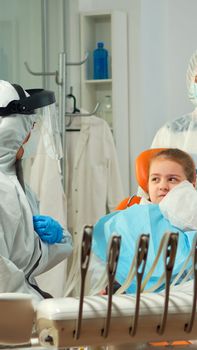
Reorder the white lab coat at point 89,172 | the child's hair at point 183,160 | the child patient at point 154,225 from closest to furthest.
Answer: the child patient at point 154,225
the child's hair at point 183,160
the white lab coat at point 89,172

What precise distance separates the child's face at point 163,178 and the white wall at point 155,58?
2.37 m

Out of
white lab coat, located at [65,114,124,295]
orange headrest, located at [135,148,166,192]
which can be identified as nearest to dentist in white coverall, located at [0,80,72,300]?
orange headrest, located at [135,148,166,192]

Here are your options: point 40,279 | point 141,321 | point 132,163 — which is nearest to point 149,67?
point 132,163

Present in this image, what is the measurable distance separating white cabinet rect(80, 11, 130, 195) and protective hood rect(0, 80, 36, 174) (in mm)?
2646

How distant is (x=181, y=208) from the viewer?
2.65 m

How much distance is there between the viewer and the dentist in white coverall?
2.73 meters

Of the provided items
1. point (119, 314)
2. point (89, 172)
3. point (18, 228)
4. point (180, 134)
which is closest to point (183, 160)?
point (18, 228)

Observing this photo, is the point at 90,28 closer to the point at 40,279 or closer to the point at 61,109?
the point at 61,109

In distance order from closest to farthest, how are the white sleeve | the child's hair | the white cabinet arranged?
the white sleeve, the child's hair, the white cabinet

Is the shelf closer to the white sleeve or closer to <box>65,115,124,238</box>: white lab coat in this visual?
<box>65,115,124,238</box>: white lab coat

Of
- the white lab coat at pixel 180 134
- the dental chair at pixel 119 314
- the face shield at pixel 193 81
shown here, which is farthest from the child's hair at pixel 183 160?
the dental chair at pixel 119 314

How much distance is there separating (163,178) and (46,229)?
23.9 inches

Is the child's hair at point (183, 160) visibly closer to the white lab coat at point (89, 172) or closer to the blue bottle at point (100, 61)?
the white lab coat at point (89, 172)

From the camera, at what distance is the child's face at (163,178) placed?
322cm
